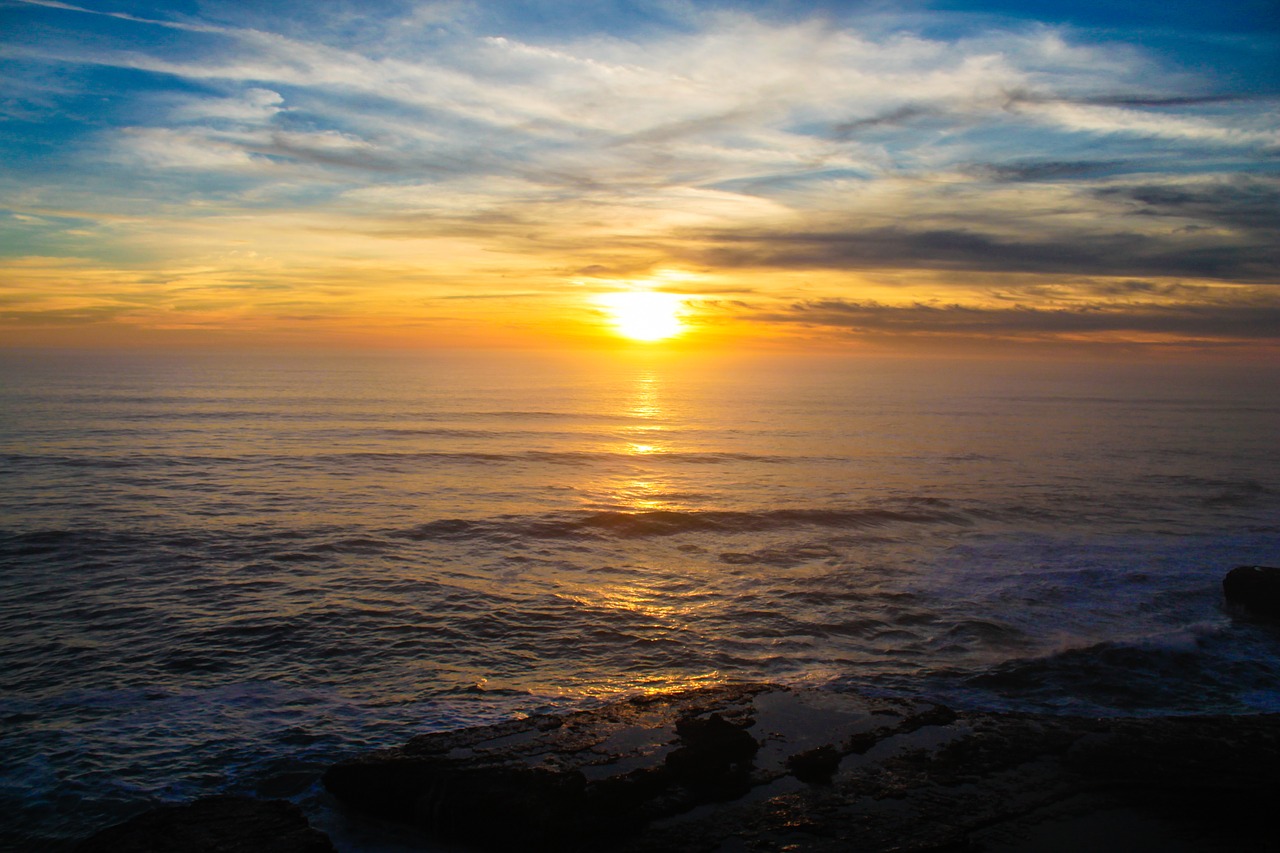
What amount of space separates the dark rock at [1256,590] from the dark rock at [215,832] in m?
20.4

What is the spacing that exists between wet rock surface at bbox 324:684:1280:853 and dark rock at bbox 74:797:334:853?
1.04 meters

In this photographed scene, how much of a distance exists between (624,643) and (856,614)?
5778mm

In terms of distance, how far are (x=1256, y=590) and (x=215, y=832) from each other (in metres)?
21.7

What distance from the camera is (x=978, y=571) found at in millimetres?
21781

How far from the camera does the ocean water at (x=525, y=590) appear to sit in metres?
12.0

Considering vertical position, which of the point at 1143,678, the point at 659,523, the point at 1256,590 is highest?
the point at 1256,590

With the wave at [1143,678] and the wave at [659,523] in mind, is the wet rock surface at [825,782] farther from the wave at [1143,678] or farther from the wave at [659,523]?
the wave at [659,523]

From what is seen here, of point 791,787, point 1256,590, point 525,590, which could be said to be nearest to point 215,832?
point 791,787

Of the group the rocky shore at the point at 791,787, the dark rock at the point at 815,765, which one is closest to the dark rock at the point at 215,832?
the rocky shore at the point at 791,787

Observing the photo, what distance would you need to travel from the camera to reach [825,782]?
30.7ft

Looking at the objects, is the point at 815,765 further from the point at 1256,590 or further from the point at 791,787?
the point at 1256,590

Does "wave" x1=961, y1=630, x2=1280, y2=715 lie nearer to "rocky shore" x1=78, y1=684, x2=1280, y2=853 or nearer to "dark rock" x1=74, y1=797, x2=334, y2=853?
"rocky shore" x1=78, y1=684, x2=1280, y2=853

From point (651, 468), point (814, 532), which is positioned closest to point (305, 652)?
point (814, 532)

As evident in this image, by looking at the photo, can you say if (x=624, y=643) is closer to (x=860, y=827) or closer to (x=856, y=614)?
(x=856, y=614)
